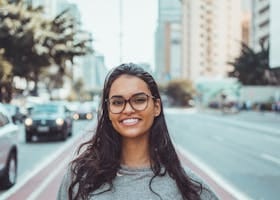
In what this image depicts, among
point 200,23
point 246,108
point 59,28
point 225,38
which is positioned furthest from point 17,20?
point 225,38

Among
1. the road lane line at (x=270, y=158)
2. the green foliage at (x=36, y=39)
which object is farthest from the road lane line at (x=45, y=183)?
the green foliage at (x=36, y=39)

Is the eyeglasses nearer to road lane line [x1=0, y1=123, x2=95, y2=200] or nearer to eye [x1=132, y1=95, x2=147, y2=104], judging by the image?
eye [x1=132, y1=95, x2=147, y2=104]

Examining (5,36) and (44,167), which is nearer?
(44,167)

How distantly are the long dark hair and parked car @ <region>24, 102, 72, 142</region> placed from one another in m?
20.3

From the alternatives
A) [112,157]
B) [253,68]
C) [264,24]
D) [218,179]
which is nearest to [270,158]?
[218,179]

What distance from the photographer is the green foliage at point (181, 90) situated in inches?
4124

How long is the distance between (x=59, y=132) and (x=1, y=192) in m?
12.9

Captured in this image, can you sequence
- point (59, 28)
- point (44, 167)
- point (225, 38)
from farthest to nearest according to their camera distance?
point (225, 38)
point (59, 28)
point (44, 167)

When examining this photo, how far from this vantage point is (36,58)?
1667 inches

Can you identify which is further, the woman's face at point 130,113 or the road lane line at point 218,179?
the road lane line at point 218,179

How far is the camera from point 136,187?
2230 millimetres

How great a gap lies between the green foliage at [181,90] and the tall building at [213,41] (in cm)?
961

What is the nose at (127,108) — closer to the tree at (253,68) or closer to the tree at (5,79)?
the tree at (5,79)

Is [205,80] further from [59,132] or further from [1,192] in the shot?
[1,192]
